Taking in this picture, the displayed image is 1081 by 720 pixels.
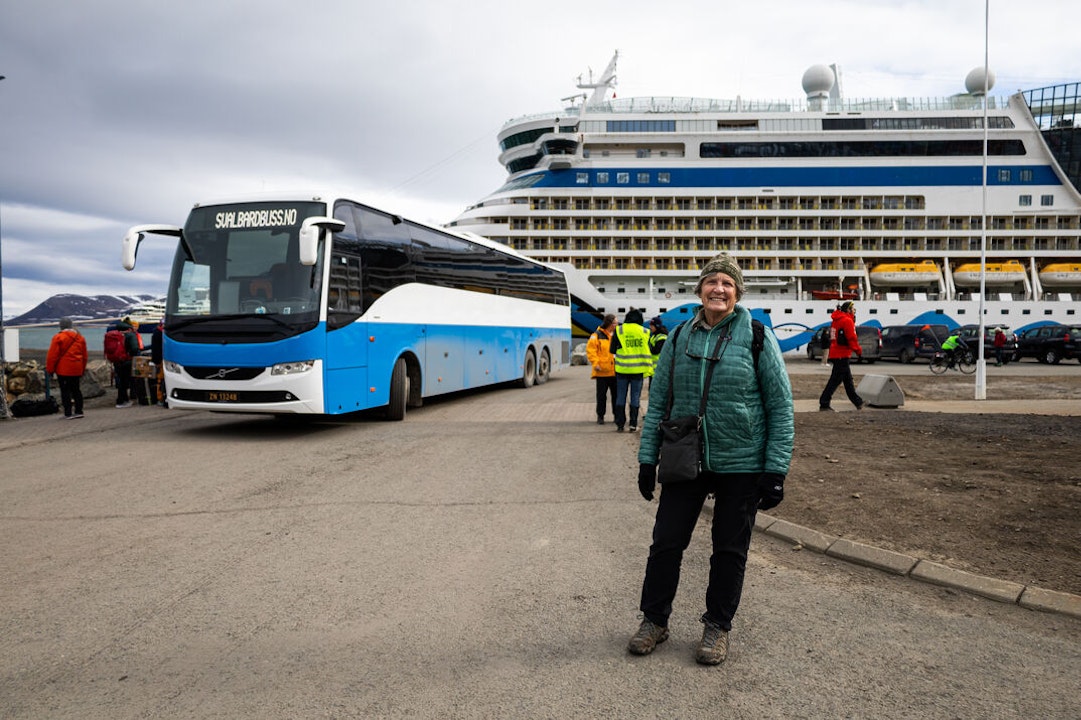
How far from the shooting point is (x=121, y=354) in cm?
1402

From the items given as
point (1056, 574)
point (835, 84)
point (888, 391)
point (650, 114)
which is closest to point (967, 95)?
point (835, 84)

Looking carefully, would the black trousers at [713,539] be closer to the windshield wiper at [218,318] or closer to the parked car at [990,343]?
the windshield wiper at [218,318]

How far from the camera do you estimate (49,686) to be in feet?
9.25

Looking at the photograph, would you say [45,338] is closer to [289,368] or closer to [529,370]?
[529,370]

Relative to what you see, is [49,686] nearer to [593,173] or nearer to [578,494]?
[578,494]

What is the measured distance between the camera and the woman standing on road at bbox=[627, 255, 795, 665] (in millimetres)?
3119

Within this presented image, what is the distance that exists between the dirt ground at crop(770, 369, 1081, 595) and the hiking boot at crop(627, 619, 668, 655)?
81.0 inches

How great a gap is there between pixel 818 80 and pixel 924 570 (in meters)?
52.5

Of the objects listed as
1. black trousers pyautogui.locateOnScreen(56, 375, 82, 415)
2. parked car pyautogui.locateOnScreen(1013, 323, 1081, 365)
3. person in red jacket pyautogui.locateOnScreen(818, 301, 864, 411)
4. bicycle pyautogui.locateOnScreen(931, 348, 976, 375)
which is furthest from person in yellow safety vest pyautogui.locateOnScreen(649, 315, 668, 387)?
parked car pyautogui.locateOnScreen(1013, 323, 1081, 365)

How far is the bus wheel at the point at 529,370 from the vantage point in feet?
60.2

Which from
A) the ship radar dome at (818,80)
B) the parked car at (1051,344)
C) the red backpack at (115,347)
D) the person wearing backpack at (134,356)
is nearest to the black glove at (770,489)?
the person wearing backpack at (134,356)

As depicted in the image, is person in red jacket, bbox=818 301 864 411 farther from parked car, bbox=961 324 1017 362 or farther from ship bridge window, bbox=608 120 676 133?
ship bridge window, bbox=608 120 676 133

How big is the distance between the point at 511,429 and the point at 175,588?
684 centimetres

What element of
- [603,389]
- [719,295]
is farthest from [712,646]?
[603,389]
